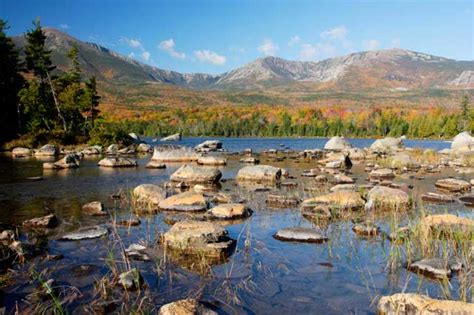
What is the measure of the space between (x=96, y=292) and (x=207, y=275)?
2.48 metres

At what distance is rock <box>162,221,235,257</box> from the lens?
1111 centimetres

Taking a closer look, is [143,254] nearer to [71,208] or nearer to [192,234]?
[192,234]

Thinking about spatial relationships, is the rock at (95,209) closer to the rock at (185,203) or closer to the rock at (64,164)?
the rock at (185,203)

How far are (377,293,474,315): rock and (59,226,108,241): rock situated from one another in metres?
8.59

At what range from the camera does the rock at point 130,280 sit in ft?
28.5

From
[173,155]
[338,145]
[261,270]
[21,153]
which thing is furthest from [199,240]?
[338,145]

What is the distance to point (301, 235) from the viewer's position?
494 inches

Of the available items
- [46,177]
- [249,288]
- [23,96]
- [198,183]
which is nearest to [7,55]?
[23,96]

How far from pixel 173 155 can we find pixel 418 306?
37.2 metres

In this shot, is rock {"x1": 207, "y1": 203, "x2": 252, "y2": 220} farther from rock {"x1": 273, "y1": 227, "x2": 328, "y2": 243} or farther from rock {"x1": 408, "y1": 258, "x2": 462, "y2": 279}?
rock {"x1": 408, "y1": 258, "x2": 462, "y2": 279}

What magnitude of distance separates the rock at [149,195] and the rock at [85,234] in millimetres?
4569

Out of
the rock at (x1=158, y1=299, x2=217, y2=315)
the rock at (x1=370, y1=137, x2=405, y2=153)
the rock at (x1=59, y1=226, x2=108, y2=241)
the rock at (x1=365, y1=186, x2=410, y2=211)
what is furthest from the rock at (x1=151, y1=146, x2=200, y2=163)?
the rock at (x1=158, y1=299, x2=217, y2=315)

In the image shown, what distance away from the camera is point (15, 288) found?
8734mm

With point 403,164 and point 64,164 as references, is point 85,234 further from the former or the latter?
point 403,164
